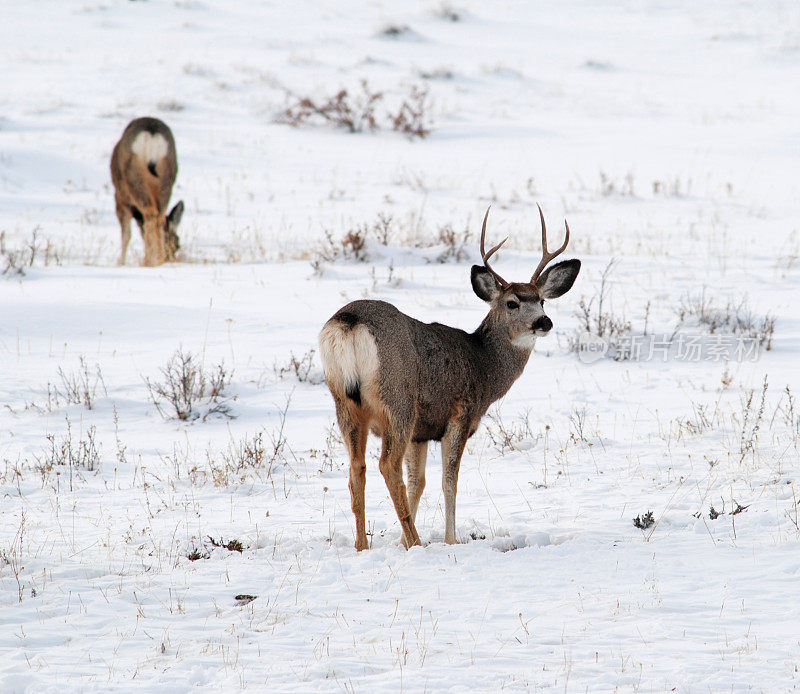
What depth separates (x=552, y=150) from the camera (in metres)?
22.5

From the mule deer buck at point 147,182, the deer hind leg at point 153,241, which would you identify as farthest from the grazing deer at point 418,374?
the mule deer buck at point 147,182

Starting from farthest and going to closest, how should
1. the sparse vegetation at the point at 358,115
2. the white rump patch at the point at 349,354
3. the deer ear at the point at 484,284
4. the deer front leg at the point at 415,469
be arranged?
the sparse vegetation at the point at 358,115, the deer ear at the point at 484,284, the deer front leg at the point at 415,469, the white rump patch at the point at 349,354

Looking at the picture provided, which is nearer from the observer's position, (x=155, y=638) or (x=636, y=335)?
(x=155, y=638)

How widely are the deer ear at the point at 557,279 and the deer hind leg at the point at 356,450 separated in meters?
1.78

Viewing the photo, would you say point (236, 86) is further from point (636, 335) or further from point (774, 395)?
point (774, 395)

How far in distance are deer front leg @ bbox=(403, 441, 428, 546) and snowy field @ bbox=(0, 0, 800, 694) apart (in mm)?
275

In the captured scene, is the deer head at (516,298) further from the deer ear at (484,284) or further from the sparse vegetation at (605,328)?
the sparse vegetation at (605,328)

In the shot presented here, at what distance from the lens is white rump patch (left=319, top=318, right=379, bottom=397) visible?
5285 millimetres

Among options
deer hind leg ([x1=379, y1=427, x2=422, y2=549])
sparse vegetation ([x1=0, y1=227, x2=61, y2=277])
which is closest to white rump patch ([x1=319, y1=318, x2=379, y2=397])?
deer hind leg ([x1=379, y1=427, x2=422, y2=549])

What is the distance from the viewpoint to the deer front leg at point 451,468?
5.84m

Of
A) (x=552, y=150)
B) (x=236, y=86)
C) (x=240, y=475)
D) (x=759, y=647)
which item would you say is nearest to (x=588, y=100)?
(x=552, y=150)

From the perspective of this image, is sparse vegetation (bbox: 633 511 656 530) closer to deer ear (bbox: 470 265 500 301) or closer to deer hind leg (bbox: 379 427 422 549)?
deer hind leg (bbox: 379 427 422 549)

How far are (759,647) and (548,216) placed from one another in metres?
13.2

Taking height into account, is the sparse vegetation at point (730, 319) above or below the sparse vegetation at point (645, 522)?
above
